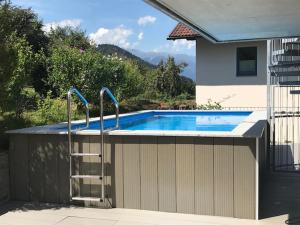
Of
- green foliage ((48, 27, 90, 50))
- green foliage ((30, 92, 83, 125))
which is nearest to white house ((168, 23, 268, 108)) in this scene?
green foliage ((30, 92, 83, 125))

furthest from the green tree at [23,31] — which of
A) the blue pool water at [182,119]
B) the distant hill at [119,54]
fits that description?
the blue pool water at [182,119]

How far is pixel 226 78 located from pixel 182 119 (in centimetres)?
384

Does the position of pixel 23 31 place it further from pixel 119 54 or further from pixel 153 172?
pixel 153 172

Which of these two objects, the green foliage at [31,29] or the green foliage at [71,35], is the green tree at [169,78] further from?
the green foliage at [31,29]

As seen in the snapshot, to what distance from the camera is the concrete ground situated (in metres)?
5.76

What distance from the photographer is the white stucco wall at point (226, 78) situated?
15.8 metres

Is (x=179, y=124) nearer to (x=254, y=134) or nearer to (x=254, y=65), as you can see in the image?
(x=254, y=65)

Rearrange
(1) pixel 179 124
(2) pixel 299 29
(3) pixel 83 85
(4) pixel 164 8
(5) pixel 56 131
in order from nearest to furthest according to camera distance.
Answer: (4) pixel 164 8 → (5) pixel 56 131 → (2) pixel 299 29 → (1) pixel 179 124 → (3) pixel 83 85

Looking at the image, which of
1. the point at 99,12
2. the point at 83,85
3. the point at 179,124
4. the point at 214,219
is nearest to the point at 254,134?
the point at 214,219

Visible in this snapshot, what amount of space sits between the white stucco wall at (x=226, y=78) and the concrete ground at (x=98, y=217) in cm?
1048

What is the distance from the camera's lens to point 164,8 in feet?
15.8

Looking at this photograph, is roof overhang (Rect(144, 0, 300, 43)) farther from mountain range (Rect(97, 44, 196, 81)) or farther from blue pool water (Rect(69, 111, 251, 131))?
mountain range (Rect(97, 44, 196, 81))

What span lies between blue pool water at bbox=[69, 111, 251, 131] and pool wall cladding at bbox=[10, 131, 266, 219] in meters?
4.35

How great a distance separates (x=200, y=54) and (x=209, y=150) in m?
11.0
